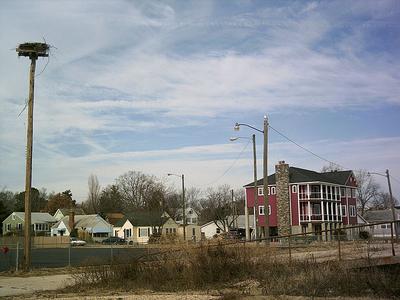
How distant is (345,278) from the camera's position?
15.1 m

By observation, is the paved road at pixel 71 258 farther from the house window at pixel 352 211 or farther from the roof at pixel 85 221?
the roof at pixel 85 221

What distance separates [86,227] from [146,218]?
17159 millimetres

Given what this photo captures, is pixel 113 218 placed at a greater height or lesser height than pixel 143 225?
greater

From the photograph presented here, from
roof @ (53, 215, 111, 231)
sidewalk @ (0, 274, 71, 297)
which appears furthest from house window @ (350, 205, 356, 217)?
sidewalk @ (0, 274, 71, 297)

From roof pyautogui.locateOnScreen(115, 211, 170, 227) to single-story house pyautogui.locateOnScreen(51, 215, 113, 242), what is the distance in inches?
176

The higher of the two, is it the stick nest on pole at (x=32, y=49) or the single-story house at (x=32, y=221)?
the stick nest on pole at (x=32, y=49)

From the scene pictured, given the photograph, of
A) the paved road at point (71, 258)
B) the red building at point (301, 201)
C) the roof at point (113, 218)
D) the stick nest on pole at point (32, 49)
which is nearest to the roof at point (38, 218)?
the roof at point (113, 218)

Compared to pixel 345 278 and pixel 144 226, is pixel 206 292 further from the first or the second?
pixel 144 226

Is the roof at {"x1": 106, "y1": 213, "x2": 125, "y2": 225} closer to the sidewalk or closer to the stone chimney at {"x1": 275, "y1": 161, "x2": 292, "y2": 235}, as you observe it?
the stone chimney at {"x1": 275, "y1": 161, "x2": 292, "y2": 235}

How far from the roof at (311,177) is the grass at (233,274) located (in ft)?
198

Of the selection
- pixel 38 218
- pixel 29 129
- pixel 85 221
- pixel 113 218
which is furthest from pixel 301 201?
pixel 38 218

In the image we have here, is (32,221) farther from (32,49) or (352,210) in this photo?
(32,49)

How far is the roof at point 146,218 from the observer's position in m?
95.6

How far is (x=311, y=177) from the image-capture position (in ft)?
260
